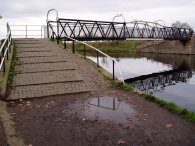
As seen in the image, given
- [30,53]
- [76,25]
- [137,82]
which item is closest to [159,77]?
[137,82]

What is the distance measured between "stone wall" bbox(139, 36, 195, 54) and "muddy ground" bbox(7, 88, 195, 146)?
47.0 meters

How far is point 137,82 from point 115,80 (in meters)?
12.1

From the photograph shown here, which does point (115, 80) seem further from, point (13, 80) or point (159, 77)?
point (159, 77)

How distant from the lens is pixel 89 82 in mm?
12219

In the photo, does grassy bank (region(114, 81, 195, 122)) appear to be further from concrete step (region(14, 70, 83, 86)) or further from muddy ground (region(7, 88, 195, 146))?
concrete step (region(14, 70, 83, 86))

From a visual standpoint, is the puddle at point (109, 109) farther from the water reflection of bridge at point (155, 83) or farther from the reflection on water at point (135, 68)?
the reflection on water at point (135, 68)

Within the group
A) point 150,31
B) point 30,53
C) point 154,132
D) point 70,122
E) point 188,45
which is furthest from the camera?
point 188,45

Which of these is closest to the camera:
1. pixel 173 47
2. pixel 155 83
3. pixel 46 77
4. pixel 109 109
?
pixel 109 109

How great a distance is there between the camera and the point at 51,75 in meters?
12.8

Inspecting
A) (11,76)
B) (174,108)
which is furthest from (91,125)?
(11,76)

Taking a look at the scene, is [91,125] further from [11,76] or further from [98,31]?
[98,31]

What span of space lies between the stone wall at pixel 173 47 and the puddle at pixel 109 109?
154 feet

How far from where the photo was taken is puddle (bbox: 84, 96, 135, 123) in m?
8.19

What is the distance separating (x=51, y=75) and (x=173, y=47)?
153 feet
